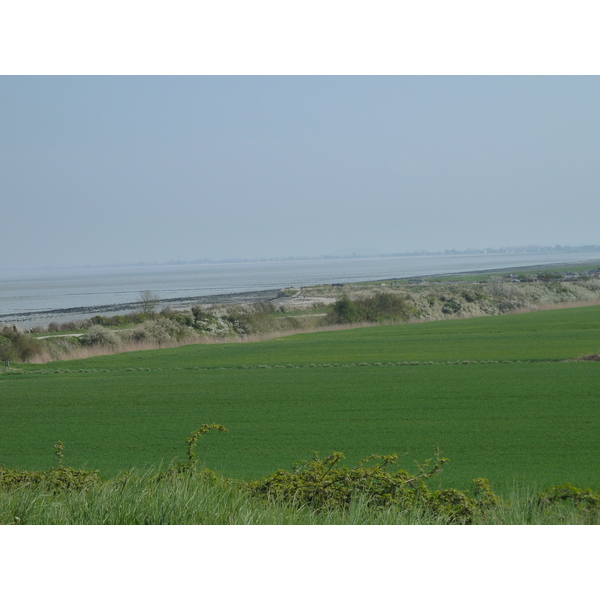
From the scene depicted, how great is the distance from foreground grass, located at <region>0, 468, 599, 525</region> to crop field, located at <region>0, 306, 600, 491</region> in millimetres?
1453

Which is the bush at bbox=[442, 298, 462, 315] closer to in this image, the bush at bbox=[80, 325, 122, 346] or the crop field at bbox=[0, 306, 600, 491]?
the crop field at bbox=[0, 306, 600, 491]

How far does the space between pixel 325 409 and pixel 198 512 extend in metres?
6.02

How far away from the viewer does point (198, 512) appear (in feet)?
13.8

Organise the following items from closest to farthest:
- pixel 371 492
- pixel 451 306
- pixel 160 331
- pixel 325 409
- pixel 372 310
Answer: pixel 371 492, pixel 325 409, pixel 160 331, pixel 372 310, pixel 451 306

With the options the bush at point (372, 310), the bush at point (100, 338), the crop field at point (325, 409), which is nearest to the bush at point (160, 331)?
the bush at point (100, 338)

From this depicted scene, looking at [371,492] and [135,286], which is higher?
[371,492]

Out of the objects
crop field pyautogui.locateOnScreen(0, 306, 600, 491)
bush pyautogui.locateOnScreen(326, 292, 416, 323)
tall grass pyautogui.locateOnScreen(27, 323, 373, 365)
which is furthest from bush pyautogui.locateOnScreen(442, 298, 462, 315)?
crop field pyautogui.locateOnScreen(0, 306, 600, 491)

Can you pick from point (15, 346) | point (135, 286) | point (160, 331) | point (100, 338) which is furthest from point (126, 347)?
point (135, 286)

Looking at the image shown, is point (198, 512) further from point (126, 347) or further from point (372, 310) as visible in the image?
point (372, 310)

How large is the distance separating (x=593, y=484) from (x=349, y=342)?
14.5 metres

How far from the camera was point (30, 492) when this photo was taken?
4.59 metres

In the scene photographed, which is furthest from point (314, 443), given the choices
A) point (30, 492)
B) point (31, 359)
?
point (31, 359)
